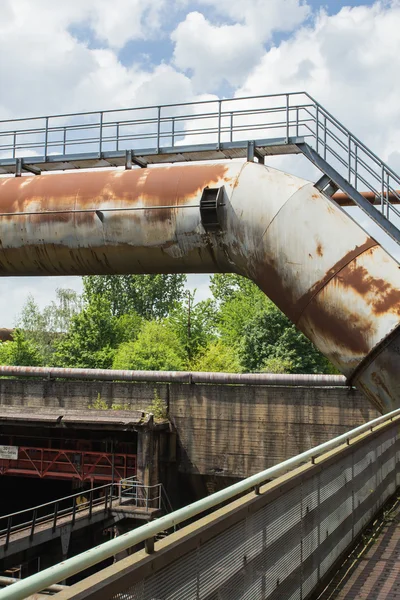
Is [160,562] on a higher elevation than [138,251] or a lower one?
lower

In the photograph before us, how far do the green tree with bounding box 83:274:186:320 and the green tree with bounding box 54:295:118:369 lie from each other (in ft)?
51.8

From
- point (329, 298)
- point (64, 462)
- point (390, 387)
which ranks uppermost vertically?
point (329, 298)

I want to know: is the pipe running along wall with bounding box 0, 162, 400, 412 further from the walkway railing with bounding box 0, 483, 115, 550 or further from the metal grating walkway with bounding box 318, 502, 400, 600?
the walkway railing with bounding box 0, 483, 115, 550

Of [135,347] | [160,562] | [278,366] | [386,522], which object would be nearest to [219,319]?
[135,347]

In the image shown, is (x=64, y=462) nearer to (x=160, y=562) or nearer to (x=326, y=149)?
(x=326, y=149)

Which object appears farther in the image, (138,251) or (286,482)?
(138,251)

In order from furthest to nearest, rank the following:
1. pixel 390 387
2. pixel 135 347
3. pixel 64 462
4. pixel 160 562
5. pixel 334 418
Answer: pixel 135 347, pixel 64 462, pixel 334 418, pixel 390 387, pixel 160 562

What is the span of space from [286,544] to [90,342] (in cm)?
4441

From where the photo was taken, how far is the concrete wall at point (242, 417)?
1817cm

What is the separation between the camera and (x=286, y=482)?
439 centimetres

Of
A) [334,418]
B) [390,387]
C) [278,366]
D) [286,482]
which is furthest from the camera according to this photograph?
[278,366]

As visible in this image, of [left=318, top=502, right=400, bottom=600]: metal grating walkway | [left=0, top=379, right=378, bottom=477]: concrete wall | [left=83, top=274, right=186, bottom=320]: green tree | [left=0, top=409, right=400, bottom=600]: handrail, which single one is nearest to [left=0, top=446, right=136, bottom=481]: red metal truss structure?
[left=0, top=379, right=378, bottom=477]: concrete wall

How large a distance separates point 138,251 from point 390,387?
20.5ft

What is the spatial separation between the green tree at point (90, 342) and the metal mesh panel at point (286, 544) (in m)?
41.1
